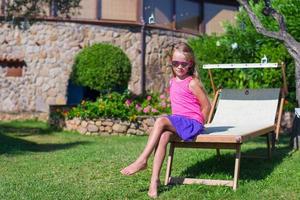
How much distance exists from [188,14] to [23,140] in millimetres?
8600

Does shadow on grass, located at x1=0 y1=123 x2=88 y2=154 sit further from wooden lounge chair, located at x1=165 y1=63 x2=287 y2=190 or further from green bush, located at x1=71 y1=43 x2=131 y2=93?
wooden lounge chair, located at x1=165 y1=63 x2=287 y2=190

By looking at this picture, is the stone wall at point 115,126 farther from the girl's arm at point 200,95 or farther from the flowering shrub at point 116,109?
the girl's arm at point 200,95

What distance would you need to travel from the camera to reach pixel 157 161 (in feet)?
17.6

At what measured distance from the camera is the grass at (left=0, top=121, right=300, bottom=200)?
212 inches

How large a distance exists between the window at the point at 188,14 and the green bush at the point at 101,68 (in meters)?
2.95

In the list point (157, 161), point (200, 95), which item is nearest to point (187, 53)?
point (200, 95)

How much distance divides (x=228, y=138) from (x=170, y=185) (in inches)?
32.1

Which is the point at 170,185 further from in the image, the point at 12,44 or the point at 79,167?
the point at 12,44

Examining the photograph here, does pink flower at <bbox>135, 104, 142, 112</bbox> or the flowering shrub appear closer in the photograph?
the flowering shrub

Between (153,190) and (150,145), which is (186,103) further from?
(153,190)

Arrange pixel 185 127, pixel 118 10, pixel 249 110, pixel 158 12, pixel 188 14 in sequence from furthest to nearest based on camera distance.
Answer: pixel 188 14, pixel 158 12, pixel 118 10, pixel 249 110, pixel 185 127

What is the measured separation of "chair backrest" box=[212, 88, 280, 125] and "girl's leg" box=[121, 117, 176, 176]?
228cm

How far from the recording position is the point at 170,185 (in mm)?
5789

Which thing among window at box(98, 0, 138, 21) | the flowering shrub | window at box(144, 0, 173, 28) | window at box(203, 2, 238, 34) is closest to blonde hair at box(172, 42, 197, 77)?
the flowering shrub
